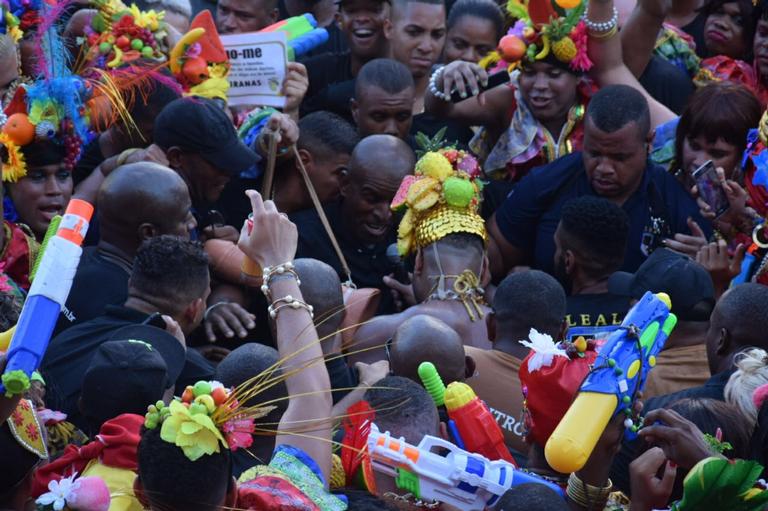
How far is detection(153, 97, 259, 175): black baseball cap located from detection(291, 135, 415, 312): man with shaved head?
55 cm

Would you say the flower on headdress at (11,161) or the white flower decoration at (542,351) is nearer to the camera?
the white flower decoration at (542,351)

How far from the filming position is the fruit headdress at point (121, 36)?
7688 millimetres

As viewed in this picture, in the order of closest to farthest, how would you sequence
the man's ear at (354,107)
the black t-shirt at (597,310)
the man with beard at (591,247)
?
the black t-shirt at (597,310) < the man with beard at (591,247) < the man's ear at (354,107)

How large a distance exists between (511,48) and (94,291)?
9.88ft

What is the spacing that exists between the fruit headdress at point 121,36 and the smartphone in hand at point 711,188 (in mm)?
2960

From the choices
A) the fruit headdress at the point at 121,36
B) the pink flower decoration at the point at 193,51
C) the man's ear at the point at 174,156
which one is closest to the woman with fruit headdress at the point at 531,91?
the pink flower decoration at the point at 193,51

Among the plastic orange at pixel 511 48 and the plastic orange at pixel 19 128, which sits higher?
the plastic orange at pixel 19 128

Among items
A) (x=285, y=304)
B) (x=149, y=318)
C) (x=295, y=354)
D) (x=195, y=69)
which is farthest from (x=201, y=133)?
(x=295, y=354)

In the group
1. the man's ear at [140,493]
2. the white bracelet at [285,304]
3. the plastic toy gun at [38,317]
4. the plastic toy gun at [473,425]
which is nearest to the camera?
the plastic toy gun at [38,317]

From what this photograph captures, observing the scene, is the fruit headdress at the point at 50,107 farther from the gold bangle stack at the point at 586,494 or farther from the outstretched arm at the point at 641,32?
the gold bangle stack at the point at 586,494

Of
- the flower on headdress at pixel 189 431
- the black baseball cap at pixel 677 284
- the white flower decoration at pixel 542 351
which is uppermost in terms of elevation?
the flower on headdress at pixel 189 431

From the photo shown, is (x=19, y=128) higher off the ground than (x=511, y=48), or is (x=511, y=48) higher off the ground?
(x=19, y=128)

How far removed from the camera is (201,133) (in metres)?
7.25

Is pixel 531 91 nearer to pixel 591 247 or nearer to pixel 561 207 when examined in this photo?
pixel 561 207
